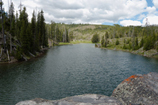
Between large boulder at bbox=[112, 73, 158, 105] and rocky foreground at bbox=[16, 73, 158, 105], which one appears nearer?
rocky foreground at bbox=[16, 73, 158, 105]

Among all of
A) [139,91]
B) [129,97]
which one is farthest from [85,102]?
[139,91]

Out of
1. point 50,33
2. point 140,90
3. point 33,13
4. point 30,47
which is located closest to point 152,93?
point 140,90

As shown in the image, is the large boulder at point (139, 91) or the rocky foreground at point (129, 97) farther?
the large boulder at point (139, 91)

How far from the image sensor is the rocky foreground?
868cm

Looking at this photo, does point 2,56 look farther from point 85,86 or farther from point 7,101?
point 85,86

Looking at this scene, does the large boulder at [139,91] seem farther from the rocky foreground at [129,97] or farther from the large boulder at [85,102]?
the large boulder at [85,102]

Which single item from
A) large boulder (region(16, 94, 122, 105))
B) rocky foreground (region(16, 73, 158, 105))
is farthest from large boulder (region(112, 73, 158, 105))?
large boulder (region(16, 94, 122, 105))

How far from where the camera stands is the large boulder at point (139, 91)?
29.2 feet

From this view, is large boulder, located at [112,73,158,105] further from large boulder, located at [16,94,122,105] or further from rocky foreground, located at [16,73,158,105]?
large boulder, located at [16,94,122,105]

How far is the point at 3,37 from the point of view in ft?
160

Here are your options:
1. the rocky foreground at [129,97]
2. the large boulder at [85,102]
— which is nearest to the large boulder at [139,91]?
the rocky foreground at [129,97]

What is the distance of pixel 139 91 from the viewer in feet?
31.6

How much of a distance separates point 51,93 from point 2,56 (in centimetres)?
3640

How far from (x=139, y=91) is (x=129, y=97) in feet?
3.21
